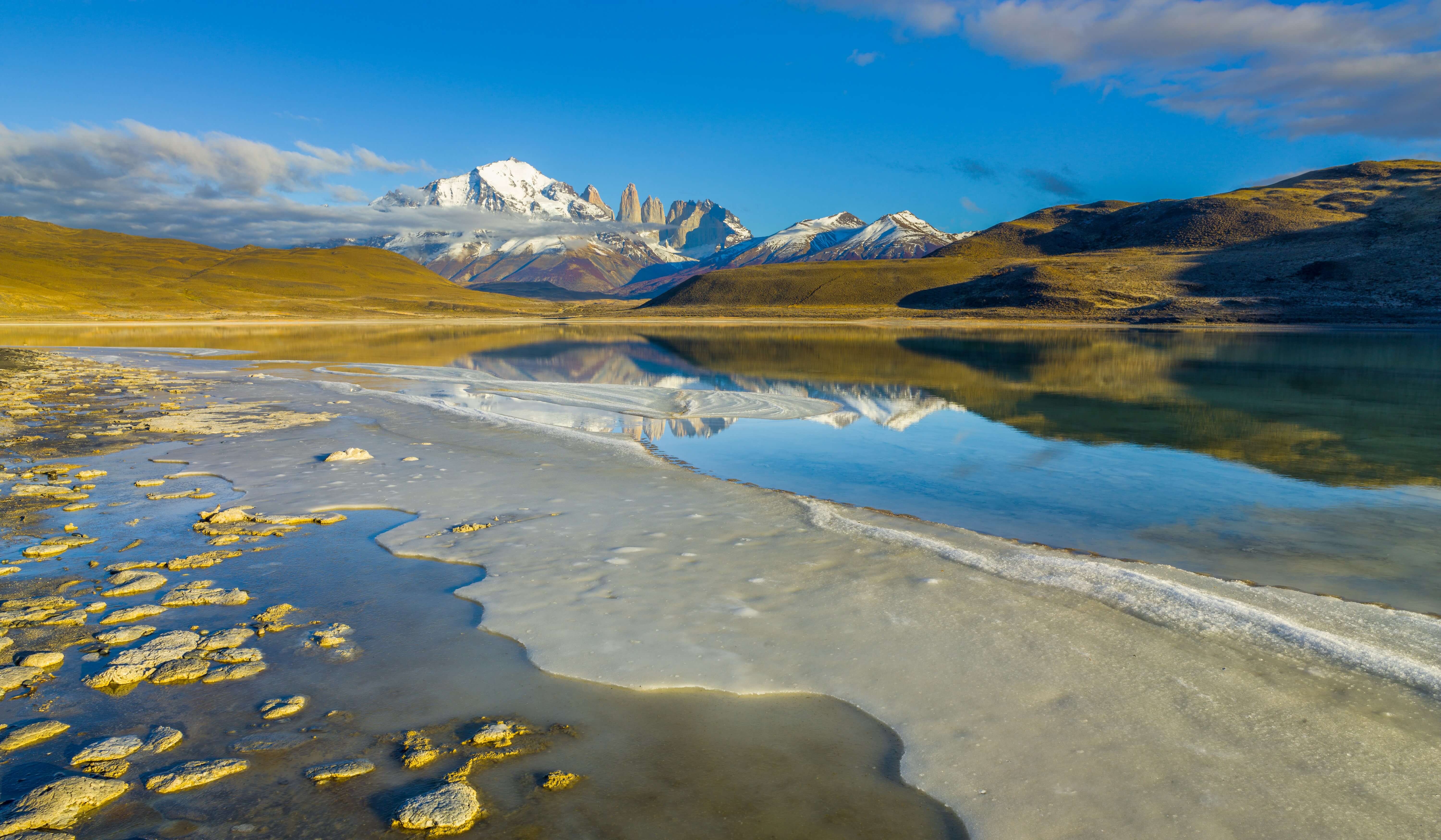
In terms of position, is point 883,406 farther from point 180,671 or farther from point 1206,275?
point 1206,275

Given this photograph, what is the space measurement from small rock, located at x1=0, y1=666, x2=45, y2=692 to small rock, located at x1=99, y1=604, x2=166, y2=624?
891 mm

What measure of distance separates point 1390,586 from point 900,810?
24.9ft

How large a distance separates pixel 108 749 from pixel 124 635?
2064 mm

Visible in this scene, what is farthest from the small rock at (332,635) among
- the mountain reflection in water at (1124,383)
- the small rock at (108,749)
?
the mountain reflection in water at (1124,383)

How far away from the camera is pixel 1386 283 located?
101 metres

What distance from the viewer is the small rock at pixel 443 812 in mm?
4199

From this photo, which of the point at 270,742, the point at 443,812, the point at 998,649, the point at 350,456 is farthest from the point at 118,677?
the point at 350,456

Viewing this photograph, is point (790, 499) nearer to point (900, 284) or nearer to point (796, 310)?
point (796, 310)

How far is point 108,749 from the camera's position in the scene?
4.77 m

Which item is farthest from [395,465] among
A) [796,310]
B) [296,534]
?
[796,310]

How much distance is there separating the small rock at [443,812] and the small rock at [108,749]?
203cm

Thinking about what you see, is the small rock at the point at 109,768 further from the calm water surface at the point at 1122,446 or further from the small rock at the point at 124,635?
the calm water surface at the point at 1122,446

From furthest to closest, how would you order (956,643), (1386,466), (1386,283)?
(1386,283) → (1386,466) → (956,643)

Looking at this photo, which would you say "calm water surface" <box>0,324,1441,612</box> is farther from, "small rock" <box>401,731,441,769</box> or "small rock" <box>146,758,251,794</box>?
"small rock" <box>146,758,251,794</box>
